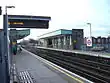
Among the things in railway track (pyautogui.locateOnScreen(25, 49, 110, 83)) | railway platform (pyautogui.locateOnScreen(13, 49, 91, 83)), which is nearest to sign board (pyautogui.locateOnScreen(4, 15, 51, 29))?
railway track (pyautogui.locateOnScreen(25, 49, 110, 83))

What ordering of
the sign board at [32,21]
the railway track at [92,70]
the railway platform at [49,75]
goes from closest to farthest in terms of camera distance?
the railway platform at [49,75], the railway track at [92,70], the sign board at [32,21]

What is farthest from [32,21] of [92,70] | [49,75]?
[49,75]

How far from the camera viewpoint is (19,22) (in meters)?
20.6

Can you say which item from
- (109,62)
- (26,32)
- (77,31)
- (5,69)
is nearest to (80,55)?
(109,62)

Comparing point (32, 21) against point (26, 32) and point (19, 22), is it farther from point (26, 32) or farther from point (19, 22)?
point (26, 32)

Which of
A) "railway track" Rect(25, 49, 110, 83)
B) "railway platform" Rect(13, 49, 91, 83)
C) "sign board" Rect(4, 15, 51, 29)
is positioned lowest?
"railway track" Rect(25, 49, 110, 83)

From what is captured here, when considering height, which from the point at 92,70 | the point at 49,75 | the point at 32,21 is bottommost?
the point at 92,70

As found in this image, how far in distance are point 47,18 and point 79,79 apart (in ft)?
36.3

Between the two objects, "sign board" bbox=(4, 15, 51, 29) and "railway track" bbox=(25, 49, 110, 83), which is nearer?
"railway track" bbox=(25, 49, 110, 83)

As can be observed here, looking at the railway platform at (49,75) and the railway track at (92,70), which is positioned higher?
the railway platform at (49,75)

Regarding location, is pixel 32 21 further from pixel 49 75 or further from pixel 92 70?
pixel 49 75

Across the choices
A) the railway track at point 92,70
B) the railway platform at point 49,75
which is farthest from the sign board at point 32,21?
the railway platform at point 49,75

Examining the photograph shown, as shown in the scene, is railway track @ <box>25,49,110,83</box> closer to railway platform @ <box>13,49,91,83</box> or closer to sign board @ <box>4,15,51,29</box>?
railway platform @ <box>13,49,91,83</box>

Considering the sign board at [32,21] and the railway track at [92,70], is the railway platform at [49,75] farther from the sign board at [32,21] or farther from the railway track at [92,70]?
the sign board at [32,21]
